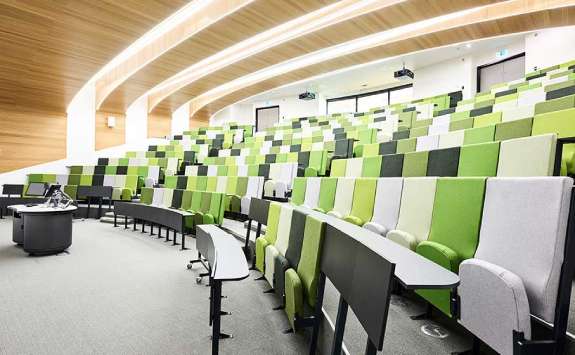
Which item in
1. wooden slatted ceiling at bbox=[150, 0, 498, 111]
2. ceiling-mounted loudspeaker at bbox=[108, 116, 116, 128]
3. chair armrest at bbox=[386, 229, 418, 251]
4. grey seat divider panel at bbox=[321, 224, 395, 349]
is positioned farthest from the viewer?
ceiling-mounted loudspeaker at bbox=[108, 116, 116, 128]

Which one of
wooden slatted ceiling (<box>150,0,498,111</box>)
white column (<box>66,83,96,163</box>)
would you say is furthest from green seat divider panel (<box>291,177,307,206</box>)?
white column (<box>66,83,96,163</box>)

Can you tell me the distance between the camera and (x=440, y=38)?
3.24 meters

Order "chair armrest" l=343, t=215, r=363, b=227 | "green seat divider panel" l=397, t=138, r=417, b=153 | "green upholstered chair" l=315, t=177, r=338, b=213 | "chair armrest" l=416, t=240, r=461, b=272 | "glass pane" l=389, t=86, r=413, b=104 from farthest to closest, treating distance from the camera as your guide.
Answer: "glass pane" l=389, t=86, r=413, b=104, "green seat divider panel" l=397, t=138, r=417, b=153, "green upholstered chair" l=315, t=177, r=338, b=213, "chair armrest" l=343, t=215, r=363, b=227, "chair armrest" l=416, t=240, r=461, b=272

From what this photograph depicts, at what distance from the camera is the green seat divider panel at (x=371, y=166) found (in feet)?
4.14

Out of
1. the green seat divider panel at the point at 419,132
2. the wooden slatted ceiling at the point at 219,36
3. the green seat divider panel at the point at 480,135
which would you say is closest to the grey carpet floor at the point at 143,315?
the green seat divider panel at the point at 480,135

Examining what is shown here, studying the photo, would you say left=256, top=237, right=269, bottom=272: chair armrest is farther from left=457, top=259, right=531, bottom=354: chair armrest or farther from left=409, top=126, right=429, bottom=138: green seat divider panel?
left=409, top=126, right=429, bottom=138: green seat divider panel

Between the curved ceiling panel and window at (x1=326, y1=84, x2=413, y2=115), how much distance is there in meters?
3.42

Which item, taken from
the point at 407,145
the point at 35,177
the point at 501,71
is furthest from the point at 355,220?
the point at 501,71

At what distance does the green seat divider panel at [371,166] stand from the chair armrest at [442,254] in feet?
2.04

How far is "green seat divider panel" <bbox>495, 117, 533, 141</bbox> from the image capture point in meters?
1.00

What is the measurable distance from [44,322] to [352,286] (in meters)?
0.82

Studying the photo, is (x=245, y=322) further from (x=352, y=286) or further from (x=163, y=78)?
(x=163, y=78)

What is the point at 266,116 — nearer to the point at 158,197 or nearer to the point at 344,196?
the point at 158,197

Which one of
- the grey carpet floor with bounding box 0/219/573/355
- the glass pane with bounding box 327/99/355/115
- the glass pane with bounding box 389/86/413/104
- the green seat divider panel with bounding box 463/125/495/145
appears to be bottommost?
the grey carpet floor with bounding box 0/219/573/355
